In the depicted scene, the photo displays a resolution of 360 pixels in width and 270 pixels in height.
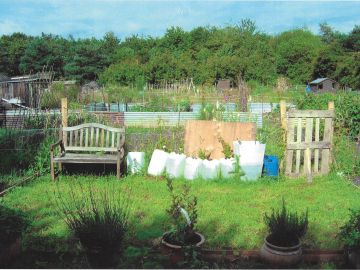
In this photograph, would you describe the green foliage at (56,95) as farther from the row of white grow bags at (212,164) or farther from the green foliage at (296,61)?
the green foliage at (296,61)

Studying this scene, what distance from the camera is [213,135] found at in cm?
888

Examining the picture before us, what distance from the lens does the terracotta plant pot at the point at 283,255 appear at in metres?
3.83

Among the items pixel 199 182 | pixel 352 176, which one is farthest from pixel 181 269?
pixel 352 176

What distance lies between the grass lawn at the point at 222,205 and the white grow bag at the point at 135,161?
1.06ft

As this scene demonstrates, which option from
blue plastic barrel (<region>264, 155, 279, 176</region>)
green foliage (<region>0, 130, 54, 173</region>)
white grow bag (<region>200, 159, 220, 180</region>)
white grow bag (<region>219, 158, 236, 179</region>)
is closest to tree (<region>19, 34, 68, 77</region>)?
green foliage (<region>0, 130, 54, 173</region>)

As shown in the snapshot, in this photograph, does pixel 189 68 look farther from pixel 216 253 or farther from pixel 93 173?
pixel 216 253

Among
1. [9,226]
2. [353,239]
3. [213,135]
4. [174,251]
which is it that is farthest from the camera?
[213,135]

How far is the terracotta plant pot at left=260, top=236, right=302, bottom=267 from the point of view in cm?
383

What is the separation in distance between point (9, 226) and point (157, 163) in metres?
4.33

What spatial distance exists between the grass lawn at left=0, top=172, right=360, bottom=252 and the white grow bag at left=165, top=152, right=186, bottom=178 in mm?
240

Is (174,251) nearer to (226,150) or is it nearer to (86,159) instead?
(86,159)

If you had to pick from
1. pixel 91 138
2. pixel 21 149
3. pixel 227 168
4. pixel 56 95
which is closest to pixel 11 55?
pixel 56 95

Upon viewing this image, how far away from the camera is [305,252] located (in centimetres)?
421

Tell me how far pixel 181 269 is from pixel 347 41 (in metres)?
58.7
